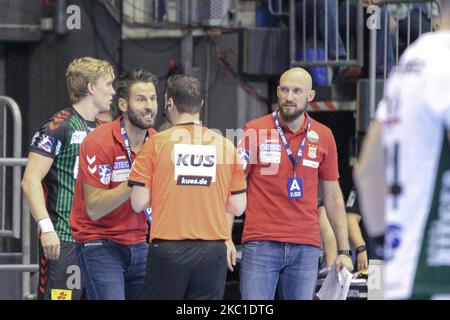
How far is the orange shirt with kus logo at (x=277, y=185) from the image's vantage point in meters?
7.72

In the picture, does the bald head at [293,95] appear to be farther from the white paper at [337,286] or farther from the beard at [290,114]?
the white paper at [337,286]

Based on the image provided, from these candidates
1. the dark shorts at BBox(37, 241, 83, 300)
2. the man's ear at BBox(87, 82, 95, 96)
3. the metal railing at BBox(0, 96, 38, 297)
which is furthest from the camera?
the metal railing at BBox(0, 96, 38, 297)

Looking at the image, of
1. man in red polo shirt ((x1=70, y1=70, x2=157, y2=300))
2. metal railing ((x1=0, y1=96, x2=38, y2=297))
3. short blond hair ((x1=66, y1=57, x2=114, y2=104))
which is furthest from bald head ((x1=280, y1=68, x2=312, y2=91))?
metal railing ((x1=0, y1=96, x2=38, y2=297))

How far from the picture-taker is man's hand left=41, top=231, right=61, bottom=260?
23.8 ft

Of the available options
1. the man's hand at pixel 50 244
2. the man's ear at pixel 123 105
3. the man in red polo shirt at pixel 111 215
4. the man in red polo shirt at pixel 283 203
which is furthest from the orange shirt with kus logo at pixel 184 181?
the man in red polo shirt at pixel 283 203

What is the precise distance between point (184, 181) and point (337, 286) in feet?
5.66

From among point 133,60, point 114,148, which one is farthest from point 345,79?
point 114,148

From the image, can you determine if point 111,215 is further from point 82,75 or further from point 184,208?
point 82,75

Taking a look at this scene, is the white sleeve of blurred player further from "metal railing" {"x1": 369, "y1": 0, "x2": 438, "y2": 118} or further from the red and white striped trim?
the red and white striped trim

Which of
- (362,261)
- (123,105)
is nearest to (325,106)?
(362,261)

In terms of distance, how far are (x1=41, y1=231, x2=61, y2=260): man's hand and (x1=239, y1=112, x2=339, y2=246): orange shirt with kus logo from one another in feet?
4.13

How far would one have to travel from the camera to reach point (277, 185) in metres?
7.73
